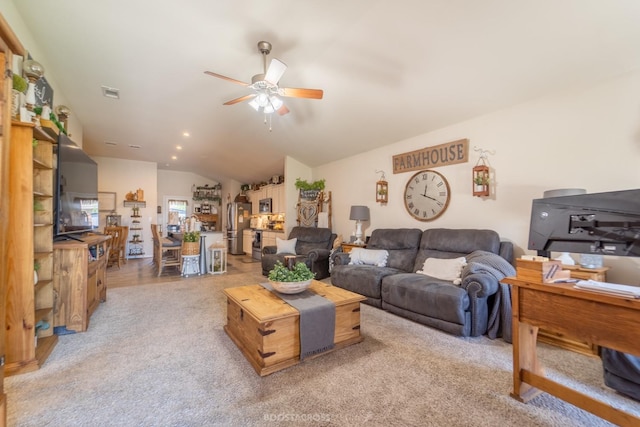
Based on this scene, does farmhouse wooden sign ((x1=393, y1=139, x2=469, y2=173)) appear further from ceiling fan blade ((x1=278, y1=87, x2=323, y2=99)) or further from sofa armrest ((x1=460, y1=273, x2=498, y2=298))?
ceiling fan blade ((x1=278, y1=87, x2=323, y2=99))

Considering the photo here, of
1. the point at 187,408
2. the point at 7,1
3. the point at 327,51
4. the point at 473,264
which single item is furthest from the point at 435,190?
the point at 7,1

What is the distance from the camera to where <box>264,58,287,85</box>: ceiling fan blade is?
2381mm

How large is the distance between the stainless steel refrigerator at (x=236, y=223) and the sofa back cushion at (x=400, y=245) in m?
5.54

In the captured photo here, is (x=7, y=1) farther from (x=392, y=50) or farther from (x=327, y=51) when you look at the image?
(x=392, y=50)

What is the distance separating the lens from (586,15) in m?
2.05

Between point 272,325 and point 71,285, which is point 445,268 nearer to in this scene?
point 272,325

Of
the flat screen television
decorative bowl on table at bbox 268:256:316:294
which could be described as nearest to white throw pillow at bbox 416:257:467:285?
decorative bowl on table at bbox 268:256:316:294

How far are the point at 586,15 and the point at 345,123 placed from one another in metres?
2.81

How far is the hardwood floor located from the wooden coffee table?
10.3ft

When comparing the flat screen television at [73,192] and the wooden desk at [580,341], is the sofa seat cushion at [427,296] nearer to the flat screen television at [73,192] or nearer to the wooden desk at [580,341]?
the wooden desk at [580,341]

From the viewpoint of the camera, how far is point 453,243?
347cm

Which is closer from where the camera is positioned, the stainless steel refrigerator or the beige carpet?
the beige carpet

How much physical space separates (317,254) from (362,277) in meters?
1.47

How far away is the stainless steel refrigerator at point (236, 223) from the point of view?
8.62m
